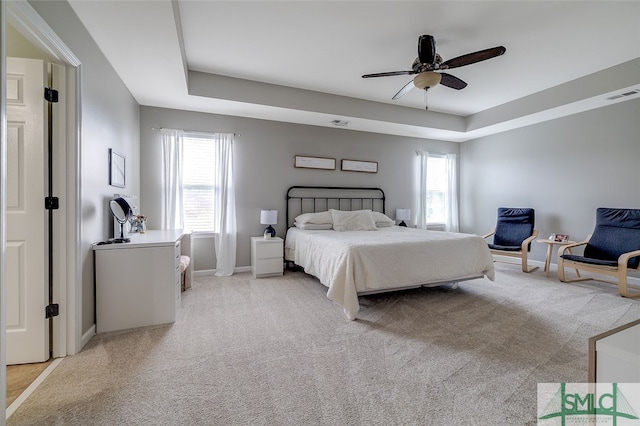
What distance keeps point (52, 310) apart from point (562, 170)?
22.2 ft

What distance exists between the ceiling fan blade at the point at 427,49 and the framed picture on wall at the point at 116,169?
3232 millimetres

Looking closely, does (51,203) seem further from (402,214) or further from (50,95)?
(402,214)

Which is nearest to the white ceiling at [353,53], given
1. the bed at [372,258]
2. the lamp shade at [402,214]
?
the lamp shade at [402,214]

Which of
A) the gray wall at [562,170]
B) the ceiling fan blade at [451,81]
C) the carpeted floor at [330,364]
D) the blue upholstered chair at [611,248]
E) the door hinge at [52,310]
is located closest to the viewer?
the carpeted floor at [330,364]

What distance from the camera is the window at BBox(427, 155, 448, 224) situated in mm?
6148

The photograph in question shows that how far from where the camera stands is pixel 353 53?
3215 mm

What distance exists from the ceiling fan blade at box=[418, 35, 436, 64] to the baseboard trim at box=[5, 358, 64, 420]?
12.9 ft

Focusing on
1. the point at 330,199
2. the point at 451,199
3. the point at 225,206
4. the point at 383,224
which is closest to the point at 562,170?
the point at 451,199

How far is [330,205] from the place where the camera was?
17.0 feet

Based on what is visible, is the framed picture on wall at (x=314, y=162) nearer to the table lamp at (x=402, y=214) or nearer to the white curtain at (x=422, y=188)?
the table lamp at (x=402, y=214)

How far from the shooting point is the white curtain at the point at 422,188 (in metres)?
5.90

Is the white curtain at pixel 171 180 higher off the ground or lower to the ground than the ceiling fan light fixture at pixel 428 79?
lower

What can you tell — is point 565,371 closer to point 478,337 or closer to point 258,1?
point 478,337

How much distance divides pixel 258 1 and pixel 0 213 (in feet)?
7.67
